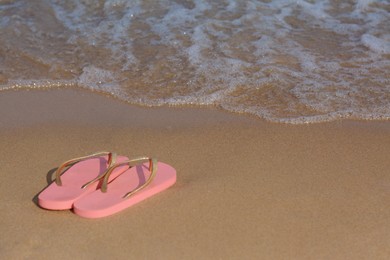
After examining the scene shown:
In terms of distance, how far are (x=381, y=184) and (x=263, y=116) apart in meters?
0.83

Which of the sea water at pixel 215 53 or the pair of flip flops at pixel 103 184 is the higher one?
the pair of flip flops at pixel 103 184

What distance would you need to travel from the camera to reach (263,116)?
3.23 metres

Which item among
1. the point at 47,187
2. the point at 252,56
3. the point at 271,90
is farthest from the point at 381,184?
the point at 252,56

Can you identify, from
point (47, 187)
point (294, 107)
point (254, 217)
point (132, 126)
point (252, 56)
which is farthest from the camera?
point (252, 56)

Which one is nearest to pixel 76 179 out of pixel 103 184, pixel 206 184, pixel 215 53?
pixel 103 184

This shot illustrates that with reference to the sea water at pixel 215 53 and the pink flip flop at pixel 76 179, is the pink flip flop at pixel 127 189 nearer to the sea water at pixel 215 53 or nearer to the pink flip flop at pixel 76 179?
the pink flip flop at pixel 76 179

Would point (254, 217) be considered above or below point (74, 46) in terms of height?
above

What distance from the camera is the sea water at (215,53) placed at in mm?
3469

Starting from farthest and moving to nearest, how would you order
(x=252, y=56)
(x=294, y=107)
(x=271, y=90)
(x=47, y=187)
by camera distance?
(x=252, y=56)
(x=271, y=90)
(x=294, y=107)
(x=47, y=187)

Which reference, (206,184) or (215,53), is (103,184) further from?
(215,53)

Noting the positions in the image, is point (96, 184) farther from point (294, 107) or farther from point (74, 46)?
point (74, 46)

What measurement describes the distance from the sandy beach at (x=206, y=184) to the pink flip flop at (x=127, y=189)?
0.03 metres

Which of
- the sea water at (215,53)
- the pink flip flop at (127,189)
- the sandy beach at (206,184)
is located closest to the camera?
the sandy beach at (206,184)

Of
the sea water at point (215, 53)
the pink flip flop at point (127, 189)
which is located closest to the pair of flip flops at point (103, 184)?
the pink flip flop at point (127, 189)
